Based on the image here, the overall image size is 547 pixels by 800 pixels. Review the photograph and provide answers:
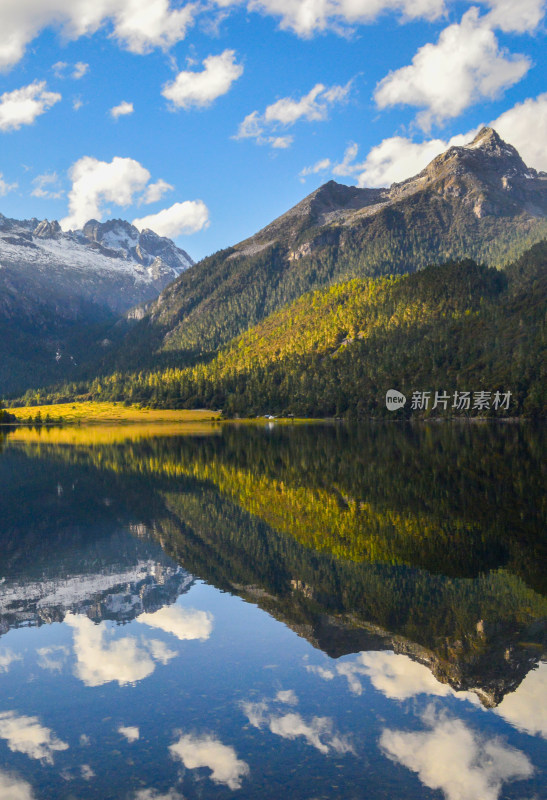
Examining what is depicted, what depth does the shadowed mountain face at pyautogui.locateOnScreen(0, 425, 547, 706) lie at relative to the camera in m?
21.1

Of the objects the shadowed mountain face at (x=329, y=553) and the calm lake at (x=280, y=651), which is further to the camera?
the shadowed mountain face at (x=329, y=553)

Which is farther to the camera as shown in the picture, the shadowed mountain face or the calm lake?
the shadowed mountain face

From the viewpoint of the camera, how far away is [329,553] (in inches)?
1247

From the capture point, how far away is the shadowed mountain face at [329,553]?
69.3ft

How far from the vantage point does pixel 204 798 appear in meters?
12.9

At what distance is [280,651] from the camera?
2072 centimetres

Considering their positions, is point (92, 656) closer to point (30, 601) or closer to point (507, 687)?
point (30, 601)

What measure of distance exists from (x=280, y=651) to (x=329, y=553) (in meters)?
11.3

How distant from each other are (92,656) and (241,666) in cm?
597

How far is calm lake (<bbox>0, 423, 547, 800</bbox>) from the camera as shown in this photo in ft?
45.6

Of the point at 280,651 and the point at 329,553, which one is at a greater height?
the point at 329,553

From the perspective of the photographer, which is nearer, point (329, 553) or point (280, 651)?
point (280, 651)

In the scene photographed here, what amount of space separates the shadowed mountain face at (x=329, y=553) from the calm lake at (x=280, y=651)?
149 mm

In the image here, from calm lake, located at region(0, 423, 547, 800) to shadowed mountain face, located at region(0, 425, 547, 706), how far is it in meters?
0.15
